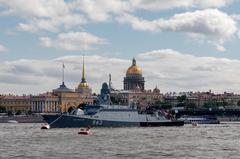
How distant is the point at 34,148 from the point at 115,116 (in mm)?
55835

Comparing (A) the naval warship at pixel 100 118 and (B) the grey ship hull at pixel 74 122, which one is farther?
(A) the naval warship at pixel 100 118

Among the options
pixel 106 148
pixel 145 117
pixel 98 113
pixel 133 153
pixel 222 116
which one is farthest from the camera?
pixel 222 116

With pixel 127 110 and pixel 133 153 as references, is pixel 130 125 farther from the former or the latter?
pixel 133 153

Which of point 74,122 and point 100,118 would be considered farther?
point 100,118

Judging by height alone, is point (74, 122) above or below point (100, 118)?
below

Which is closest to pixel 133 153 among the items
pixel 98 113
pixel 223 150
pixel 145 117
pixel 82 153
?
pixel 82 153

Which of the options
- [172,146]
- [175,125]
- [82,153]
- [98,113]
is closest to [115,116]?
[98,113]

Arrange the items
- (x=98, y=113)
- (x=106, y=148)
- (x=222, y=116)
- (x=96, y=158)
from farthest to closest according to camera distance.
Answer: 1. (x=222, y=116)
2. (x=98, y=113)
3. (x=106, y=148)
4. (x=96, y=158)

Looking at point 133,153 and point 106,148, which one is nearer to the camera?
point 133,153

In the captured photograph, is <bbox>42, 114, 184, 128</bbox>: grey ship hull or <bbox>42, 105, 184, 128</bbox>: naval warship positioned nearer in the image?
<bbox>42, 114, 184, 128</bbox>: grey ship hull

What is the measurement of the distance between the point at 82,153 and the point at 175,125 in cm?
7237

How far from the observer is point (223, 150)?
51.8m

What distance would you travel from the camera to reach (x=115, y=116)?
109688 mm

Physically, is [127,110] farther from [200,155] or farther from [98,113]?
[200,155]
